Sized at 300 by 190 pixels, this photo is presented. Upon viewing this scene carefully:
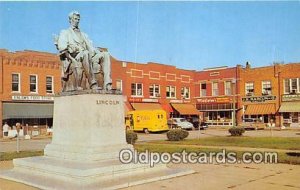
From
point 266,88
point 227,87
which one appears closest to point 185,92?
point 227,87

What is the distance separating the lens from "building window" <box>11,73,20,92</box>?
3741 centimetres

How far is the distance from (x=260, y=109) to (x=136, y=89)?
16.0 meters

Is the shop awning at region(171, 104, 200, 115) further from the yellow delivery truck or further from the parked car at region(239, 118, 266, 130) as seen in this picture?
the yellow delivery truck

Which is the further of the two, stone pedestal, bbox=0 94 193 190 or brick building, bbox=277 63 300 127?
brick building, bbox=277 63 300 127

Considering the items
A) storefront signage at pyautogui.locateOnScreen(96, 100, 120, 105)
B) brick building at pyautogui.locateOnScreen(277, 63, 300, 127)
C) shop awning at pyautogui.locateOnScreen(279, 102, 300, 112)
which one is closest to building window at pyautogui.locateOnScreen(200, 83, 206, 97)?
brick building at pyautogui.locateOnScreen(277, 63, 300, 127)

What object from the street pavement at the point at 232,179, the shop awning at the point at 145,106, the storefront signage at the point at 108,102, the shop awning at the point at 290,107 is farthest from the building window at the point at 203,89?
the storefront signage at the point at 108,102

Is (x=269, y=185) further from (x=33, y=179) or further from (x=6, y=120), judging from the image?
(x=6, y=120)

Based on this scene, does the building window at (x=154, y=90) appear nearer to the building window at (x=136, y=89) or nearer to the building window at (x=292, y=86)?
the building window at (x=136, y=89)

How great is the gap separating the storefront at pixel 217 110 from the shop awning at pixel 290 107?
23.3ft

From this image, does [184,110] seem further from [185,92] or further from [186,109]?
[185,92]

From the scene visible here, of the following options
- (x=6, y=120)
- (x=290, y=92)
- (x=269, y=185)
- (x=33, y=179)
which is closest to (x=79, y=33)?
(x=33, y=179)

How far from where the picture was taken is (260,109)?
49.4 meters

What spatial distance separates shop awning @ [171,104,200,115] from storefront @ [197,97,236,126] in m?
1.37

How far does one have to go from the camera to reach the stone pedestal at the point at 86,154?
382 inches
